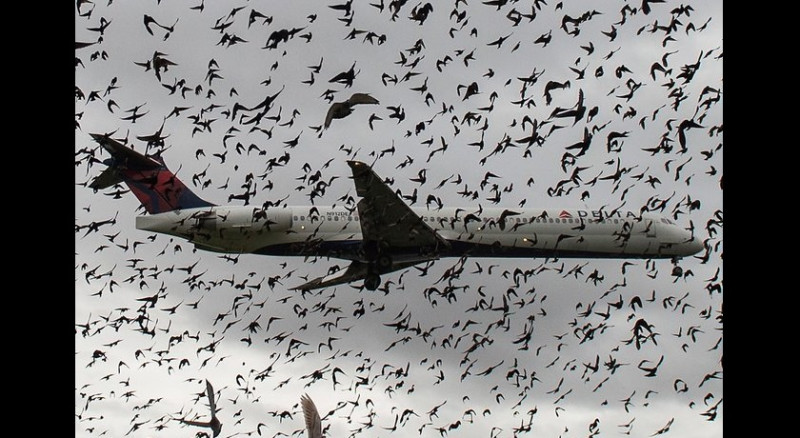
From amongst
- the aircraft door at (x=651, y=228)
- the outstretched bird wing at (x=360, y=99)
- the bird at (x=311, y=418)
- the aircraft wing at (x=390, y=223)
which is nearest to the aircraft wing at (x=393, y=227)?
the aircraft wing at (x=390, y=223)

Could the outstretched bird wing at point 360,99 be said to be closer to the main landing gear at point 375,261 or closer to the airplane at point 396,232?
the airplane at point 396,232

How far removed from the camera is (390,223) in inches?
2285

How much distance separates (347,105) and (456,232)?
3930cm

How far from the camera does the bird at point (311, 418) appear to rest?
2962cm

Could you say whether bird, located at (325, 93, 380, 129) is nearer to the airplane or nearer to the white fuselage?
the airplane

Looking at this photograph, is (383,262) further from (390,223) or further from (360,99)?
(360,99)

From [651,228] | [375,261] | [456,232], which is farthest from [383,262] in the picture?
[651,228]

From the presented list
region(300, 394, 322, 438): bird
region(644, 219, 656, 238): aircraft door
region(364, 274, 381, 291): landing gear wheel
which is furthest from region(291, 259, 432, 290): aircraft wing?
region(300, 394, 322, 438): bird

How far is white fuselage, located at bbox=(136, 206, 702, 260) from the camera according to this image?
59.0m
